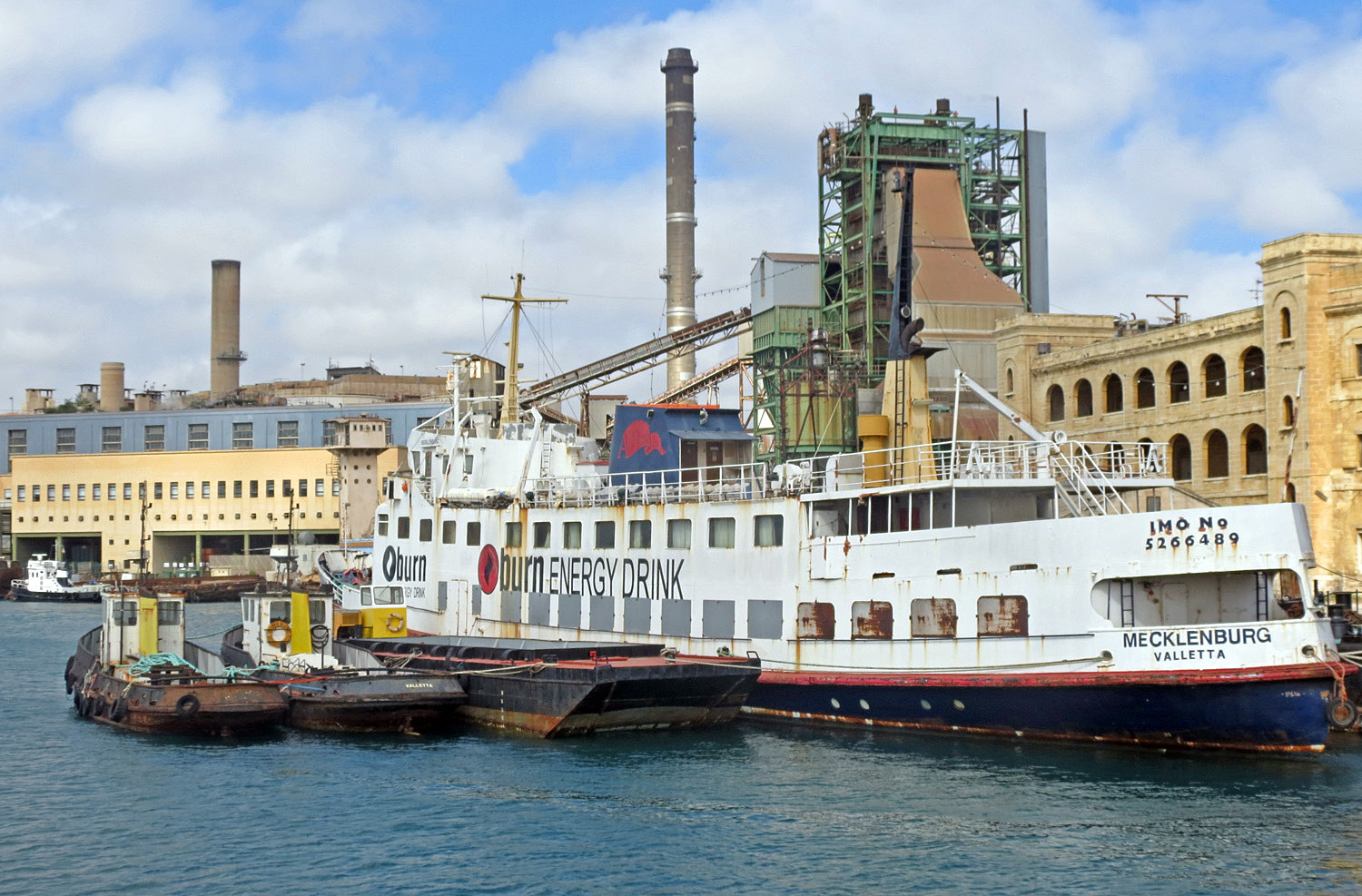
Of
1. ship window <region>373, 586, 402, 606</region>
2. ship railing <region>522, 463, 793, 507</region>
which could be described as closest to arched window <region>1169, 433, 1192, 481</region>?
ship railing <region>522, 463, 793, 507</region>

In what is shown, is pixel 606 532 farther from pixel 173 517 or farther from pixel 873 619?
pixel 173 517

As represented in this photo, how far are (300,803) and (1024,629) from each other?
15290 millimetres

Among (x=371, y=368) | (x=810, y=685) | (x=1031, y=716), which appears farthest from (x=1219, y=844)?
(x=371, y=368)

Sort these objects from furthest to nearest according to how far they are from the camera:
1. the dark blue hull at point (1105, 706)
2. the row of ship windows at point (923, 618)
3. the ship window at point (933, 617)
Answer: the ship window at point (933, 617) → the row of ship windows at point (923, 618) → the dark blue hull at point (1105, 706)

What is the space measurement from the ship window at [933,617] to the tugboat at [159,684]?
50.0 feet

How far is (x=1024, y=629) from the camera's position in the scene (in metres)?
29.8

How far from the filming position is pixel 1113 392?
5925 cm

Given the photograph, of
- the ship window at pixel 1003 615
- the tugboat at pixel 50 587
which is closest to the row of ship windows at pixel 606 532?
the ship window at pixel 1003 615

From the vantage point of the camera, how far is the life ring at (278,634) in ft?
130

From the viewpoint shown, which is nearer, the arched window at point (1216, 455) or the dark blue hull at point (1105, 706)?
the dark blue hull at point (1105, 706)

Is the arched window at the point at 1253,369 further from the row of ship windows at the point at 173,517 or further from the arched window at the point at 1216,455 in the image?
the row of ship windows at the point at 173,517

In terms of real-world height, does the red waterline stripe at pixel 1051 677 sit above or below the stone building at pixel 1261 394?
below

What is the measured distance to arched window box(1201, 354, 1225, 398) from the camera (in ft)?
173

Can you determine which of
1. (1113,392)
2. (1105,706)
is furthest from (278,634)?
(1113,392)
